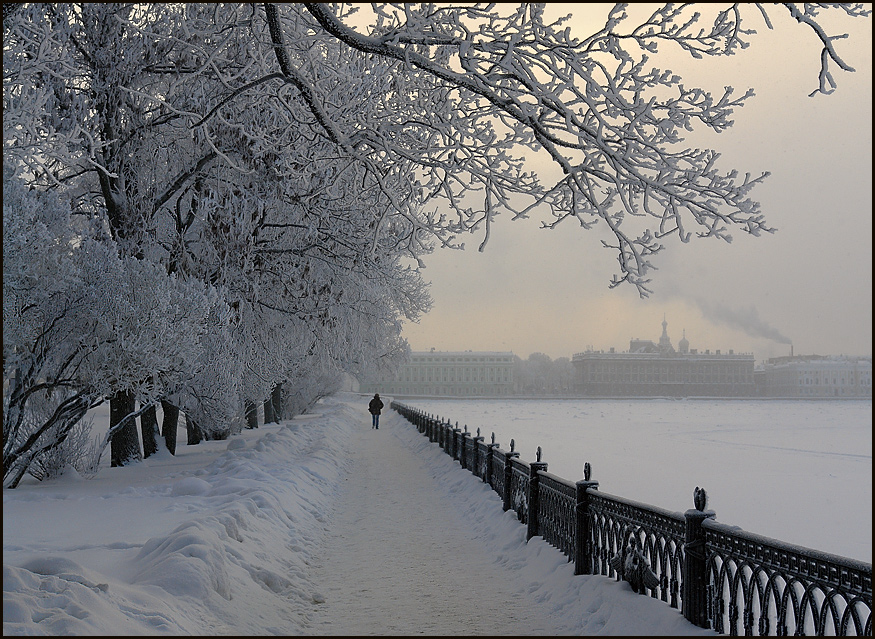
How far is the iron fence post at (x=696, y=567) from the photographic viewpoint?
5.18 meters

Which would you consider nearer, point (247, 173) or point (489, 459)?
point (247, 173)

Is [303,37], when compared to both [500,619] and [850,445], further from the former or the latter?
[850,445]

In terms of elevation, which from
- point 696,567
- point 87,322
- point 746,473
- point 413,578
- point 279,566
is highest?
point 87,322

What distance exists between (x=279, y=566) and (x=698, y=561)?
4126 mm

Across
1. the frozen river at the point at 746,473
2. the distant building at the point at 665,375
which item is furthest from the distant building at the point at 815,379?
the frozen river at the point at 746,473

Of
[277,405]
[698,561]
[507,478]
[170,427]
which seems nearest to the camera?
[698,561]

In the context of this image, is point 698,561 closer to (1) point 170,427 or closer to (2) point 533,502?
(2) point 533,502

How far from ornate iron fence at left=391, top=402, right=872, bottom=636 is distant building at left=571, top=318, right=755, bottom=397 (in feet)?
474

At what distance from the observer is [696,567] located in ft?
17.2

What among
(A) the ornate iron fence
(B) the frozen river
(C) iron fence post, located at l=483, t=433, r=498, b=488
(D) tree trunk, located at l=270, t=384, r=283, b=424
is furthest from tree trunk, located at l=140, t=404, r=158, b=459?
(D) tree trunk, located at l=270, t=384, r=283, b=424

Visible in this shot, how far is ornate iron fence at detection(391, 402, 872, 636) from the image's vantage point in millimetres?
4031

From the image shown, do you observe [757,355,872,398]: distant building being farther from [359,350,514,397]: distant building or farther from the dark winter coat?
the dark winter coat

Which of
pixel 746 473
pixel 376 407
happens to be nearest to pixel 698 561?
pixel 746 473

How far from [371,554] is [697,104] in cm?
594
